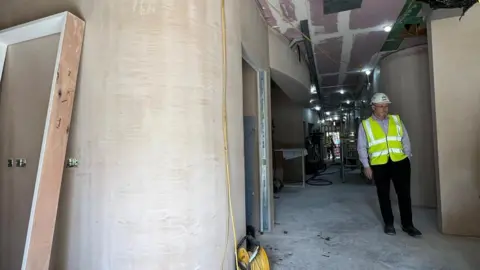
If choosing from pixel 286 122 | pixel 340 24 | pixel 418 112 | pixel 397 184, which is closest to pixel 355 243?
pixel 397 184

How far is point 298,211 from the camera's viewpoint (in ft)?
14.6

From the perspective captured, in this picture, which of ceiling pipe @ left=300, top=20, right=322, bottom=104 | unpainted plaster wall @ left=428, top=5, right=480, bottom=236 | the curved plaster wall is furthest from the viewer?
the curved plaster wall

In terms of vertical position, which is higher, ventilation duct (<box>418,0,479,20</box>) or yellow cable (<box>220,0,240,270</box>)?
ventilation duct (<box>418,0,479,20</box>)

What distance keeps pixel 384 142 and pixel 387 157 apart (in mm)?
164

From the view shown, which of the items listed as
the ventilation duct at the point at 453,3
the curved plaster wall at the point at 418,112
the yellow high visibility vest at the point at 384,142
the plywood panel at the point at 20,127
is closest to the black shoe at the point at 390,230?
the yellow high visibility vest at the point at 384,142

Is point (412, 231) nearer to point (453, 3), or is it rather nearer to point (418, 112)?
point (418, 112)

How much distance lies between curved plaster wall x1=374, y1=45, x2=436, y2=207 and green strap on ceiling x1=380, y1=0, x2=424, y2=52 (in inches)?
8.3

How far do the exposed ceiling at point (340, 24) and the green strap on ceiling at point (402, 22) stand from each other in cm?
7

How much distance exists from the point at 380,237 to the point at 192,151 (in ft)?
7.85

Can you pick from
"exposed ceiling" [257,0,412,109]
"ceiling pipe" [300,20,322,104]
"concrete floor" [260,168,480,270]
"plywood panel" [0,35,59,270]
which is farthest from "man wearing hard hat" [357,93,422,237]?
"plywood panel" [0,35,59,270]

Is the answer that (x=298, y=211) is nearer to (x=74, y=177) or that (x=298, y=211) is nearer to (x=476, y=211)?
(x=476, y=211)

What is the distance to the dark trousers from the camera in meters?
3.21

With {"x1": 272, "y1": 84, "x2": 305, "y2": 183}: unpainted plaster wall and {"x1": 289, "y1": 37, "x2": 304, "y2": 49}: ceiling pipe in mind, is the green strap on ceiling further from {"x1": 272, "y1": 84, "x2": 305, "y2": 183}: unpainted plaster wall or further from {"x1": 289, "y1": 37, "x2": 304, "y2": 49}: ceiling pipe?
{"x1": 272, "y1": 84, "x2": 305, "y2": 183}: unpainted plaster wall

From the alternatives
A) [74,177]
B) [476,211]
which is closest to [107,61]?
[74,177]
